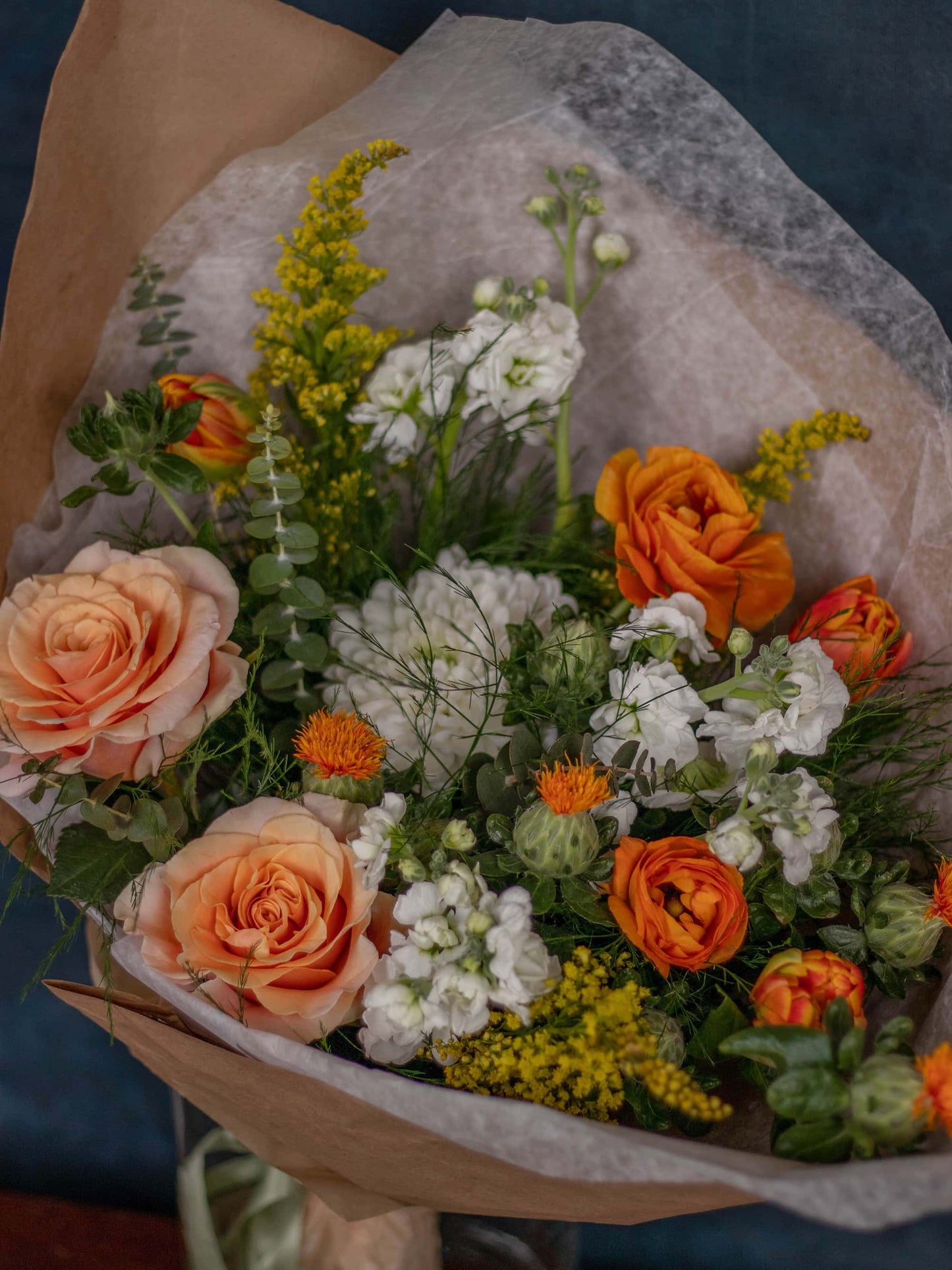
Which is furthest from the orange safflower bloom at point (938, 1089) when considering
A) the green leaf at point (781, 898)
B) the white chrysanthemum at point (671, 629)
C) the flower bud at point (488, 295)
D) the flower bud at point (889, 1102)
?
the flower bud at point (488, 295)

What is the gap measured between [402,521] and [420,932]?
0.33 m

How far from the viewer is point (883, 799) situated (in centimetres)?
55

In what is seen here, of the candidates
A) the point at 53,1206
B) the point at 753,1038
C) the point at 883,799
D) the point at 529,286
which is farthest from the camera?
the point at 53,1206

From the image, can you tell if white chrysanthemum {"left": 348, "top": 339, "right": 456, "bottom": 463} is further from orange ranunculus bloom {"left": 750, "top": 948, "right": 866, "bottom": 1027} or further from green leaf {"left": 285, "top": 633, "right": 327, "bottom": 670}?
orange ranunculus bloom {"left": 750, "top": 948, "right": 866, "bottom": 1027}

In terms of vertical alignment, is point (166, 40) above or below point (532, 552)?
above

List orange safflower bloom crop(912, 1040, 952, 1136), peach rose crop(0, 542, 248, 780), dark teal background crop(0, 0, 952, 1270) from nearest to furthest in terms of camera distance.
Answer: orange safflower bloom crop(912, 1040, 952, 1136) → peach rose crop(0, 542, 248, 780) → dark teal background crop(0, 0, 952, 1270)

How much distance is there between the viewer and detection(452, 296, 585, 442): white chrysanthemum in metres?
0.58

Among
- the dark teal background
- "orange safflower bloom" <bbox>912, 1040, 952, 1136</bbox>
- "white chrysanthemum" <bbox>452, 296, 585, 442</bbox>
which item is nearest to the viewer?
"orange safflower bloom" <bbox>912, 1040, 952, 1136</bbox>

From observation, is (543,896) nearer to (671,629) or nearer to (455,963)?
(455,963)

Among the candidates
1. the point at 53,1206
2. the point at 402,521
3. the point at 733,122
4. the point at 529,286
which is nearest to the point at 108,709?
the point at 402,521

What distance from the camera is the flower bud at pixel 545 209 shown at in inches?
→ 24.6

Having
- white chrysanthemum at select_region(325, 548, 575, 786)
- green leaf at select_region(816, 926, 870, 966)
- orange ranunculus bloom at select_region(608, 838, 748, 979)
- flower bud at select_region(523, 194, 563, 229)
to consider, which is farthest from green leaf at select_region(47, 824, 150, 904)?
flower bud at select_region(523, 194, 563, 229)

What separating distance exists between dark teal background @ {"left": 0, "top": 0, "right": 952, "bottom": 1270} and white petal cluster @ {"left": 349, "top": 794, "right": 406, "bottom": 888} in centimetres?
26

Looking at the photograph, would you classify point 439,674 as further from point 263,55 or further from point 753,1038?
point 263,55
